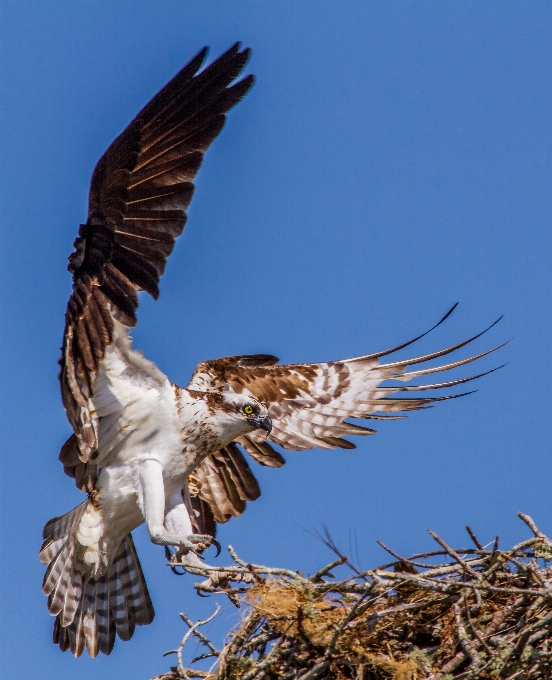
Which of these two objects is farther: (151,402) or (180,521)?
(180,521)

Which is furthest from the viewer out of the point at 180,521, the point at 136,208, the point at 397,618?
the point at 180,521

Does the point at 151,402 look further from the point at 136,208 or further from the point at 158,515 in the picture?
the point at 136,208

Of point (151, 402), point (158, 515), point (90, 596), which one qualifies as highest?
point (151, 402)

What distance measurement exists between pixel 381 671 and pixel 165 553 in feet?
8.06

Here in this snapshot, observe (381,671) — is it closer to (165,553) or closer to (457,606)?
(457,606)

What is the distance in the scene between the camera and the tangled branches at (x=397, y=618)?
6328 mm

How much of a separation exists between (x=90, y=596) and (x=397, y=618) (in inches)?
128

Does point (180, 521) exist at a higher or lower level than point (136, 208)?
lower

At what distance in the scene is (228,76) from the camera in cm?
772

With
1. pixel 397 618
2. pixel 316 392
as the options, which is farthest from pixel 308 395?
pixel 397 618

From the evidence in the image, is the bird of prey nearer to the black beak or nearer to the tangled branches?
the black beak

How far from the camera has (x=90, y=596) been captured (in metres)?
8.93

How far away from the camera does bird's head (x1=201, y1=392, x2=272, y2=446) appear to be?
827 cm

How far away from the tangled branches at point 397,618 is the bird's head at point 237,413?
1690 mm
